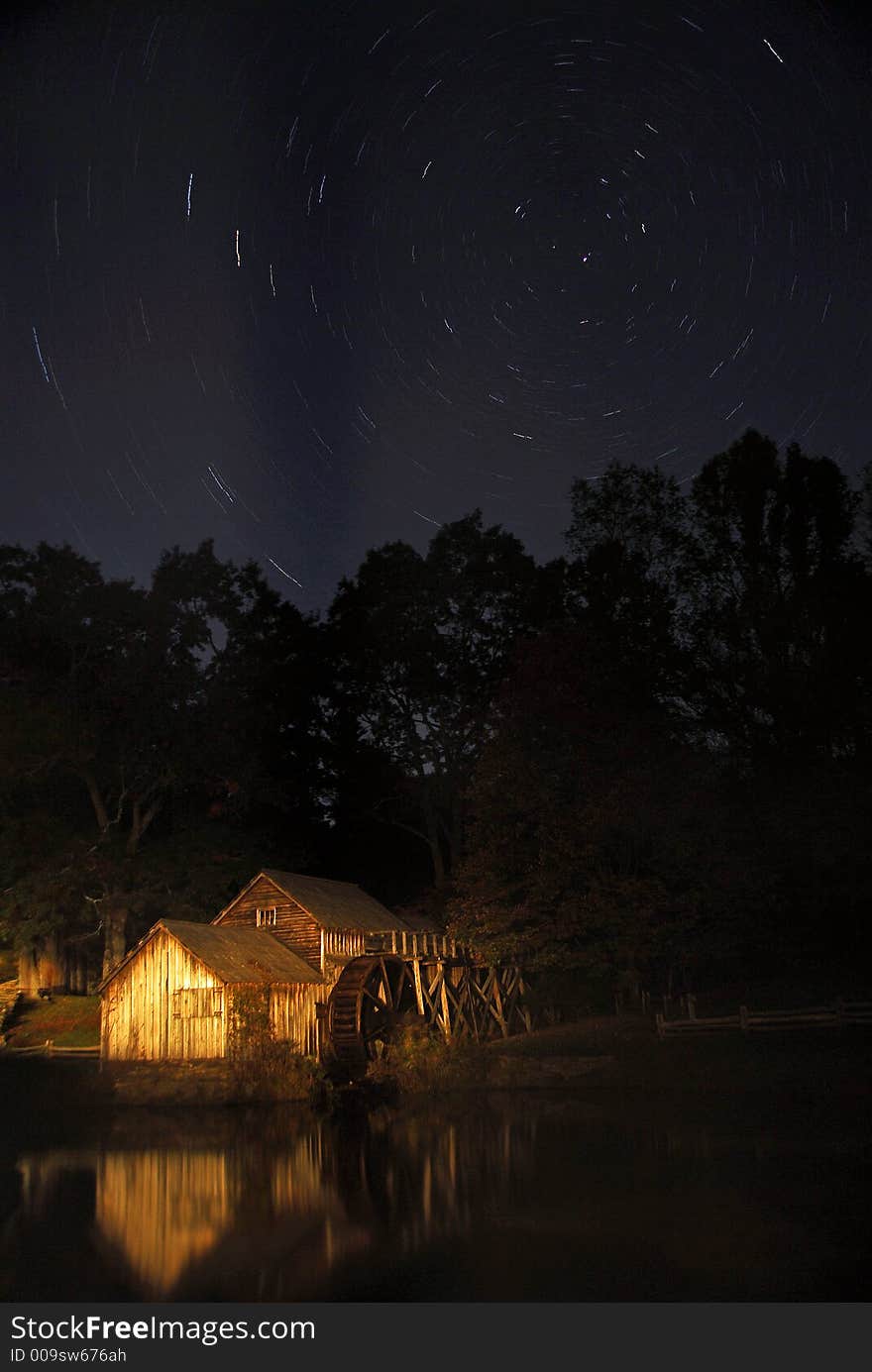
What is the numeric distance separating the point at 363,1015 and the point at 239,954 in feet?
20.8

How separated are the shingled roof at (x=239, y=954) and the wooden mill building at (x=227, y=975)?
0.13 ft

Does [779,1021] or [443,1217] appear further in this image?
[779,1021]

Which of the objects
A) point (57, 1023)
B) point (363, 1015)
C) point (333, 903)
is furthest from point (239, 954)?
point (57, 1023)

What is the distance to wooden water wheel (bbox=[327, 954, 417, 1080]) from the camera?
1294 inches

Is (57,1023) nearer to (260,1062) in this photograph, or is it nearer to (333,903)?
(333,903)

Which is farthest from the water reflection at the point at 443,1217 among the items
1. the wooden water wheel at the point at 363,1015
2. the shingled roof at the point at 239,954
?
the wooden water wheel at the point at 363,1015

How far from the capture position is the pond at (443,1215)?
1198 cm

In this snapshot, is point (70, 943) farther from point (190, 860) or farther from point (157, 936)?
point (157, 936)

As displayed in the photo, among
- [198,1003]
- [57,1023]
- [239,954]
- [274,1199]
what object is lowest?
[274,1199]

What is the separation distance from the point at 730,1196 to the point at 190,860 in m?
35.3

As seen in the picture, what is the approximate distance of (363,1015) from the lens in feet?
119

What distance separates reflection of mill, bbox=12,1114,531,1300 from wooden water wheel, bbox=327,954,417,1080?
8.57 metres

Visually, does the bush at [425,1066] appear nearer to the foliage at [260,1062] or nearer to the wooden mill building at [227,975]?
the foliage at [260,1062]
